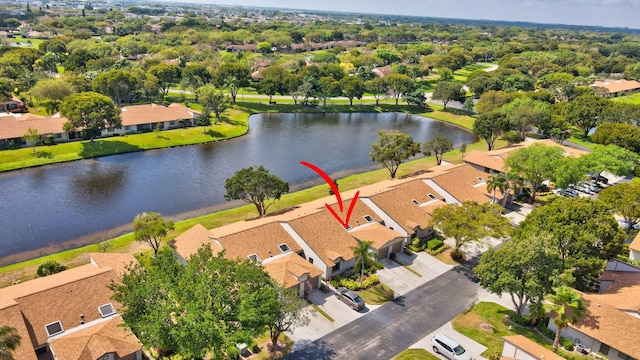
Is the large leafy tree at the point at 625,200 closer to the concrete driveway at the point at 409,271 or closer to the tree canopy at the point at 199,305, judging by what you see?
the concrete driveway at the point at 409,271

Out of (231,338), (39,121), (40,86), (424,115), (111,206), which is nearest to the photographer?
(231,338)

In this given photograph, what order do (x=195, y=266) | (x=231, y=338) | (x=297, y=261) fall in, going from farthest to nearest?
(x=297, y=261)
(x=195, y=266)
(x=231, y=338)

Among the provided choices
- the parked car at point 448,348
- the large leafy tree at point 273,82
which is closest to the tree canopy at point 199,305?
the parked car at point 448,348

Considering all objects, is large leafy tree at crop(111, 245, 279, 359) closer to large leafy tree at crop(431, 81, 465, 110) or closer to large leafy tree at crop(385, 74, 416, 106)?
large leafy tree at crop(385, 74, 416, 106)

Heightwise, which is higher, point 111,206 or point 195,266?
point 195,266

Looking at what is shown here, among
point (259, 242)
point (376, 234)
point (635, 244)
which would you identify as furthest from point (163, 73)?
point (635, 244)

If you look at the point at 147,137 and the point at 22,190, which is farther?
the point at 147,137

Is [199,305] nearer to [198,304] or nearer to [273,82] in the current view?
[198,304]

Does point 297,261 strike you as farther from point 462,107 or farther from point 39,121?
point 462,107

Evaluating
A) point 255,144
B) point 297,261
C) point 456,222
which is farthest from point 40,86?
point 456,222
